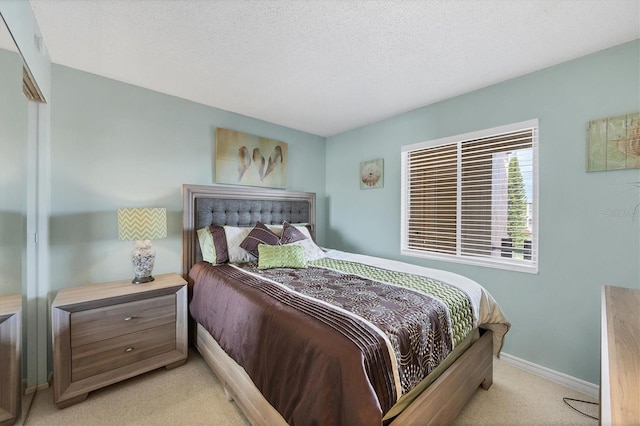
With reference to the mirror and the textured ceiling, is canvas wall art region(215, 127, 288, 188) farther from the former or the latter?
the mirror

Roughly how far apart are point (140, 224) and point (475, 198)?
301 cm

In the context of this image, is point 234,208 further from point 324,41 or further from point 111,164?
point 324,41

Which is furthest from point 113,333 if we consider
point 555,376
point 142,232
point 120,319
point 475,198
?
point 555,376

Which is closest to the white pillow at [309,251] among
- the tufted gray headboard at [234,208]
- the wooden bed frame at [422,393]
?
the tufted gray headboard at [234,208]

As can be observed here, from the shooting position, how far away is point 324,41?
174 centimetres

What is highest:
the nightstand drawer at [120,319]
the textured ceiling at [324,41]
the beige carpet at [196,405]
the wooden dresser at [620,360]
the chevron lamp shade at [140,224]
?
the textured ceiling at [324,41]

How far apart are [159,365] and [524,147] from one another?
3.53 meters

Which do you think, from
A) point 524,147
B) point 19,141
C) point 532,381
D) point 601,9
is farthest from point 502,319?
point 19,141

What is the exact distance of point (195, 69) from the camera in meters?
2.08

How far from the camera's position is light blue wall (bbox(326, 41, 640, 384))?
176 centimetres

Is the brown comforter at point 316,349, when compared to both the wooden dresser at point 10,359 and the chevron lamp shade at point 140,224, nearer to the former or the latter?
the chevron lamp shade at point 140,224

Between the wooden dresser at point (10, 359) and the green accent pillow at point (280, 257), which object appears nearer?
the wooden dresser at point (10, 359)

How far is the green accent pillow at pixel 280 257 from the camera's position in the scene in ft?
7.49

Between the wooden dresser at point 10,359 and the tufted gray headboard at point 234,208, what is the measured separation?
3.80 ft
